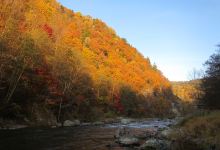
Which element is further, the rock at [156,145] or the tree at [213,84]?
the tree at [213,84]

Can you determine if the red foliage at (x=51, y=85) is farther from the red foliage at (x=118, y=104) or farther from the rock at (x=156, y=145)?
the red foliage at (x=118, y=104)

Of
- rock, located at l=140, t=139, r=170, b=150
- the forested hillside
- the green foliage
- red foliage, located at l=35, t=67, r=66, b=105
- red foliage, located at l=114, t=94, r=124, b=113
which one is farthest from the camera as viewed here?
red foliage, located at l=114, t=94, r=124, b=113

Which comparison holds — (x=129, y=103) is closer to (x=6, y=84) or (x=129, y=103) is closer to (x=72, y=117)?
(x=72, y=117)

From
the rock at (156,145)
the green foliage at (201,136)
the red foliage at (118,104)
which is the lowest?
the rock at (156,145)

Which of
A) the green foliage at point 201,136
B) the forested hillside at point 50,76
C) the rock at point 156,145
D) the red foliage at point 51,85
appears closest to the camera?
the green foliage at point 201,136

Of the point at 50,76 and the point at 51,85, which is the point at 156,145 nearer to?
the point at 51,85

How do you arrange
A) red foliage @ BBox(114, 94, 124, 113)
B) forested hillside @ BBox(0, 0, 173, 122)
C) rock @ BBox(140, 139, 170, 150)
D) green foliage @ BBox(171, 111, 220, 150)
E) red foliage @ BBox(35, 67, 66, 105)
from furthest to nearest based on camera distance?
red foliage @ BBox(114, 94, 124, 113) → red foliage @ BBox(35, 67, 66, 105) → forested hillside @ BBox(0, 0, 173, 122) → rock @ BBox(140, 139, 170, 150) → green foliage @ BBox(171, 111, 220, 150)

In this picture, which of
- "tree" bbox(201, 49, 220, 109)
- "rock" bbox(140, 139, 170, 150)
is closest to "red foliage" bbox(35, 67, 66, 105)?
"tree" bbox(201, 49, 220, 109)

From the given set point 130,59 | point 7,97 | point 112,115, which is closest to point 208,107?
point 7,97

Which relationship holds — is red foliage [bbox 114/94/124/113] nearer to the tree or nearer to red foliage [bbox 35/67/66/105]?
red foliage [bbox 35/67/66/105]

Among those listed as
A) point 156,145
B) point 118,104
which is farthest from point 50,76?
point 118,104

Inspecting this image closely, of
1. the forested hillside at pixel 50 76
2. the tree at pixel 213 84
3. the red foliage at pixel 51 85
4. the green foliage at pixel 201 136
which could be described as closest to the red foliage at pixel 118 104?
the forested hillside at pixel 50 76

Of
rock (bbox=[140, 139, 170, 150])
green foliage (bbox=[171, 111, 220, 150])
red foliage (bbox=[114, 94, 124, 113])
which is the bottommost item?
rock (bbox=[140, 139, 170, 150])

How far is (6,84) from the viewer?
38469mm
